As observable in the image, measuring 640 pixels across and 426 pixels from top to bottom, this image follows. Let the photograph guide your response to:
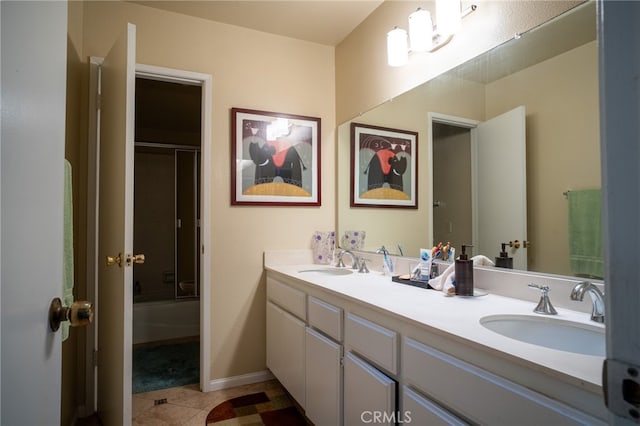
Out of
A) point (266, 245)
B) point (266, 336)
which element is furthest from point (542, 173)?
point (266, 336)

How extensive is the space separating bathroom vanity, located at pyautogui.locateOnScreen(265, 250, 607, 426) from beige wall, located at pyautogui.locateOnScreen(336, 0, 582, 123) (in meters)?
1.01

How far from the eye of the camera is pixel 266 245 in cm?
244

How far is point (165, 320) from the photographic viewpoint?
325cm

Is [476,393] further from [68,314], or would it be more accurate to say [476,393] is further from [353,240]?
[353,240]

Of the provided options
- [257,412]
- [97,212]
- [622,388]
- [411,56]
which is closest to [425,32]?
[411,56]

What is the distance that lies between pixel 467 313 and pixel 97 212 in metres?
2.06

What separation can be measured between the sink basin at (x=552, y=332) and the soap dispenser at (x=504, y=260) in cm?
35

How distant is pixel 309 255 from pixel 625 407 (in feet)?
7.39

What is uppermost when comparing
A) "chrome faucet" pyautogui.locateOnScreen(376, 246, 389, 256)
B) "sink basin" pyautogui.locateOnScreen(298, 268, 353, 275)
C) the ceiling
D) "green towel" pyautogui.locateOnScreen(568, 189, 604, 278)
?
the ceiling

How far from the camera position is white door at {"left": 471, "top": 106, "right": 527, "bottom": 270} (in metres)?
1.37

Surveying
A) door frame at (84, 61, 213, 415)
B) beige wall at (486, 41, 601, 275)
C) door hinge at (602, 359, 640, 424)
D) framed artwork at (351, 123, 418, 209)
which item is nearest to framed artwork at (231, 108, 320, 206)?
door frame at (84, 61, 213, 415)

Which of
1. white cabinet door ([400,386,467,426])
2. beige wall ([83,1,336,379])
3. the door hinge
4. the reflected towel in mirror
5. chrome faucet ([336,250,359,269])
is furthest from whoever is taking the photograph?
the reflected towel in mirror

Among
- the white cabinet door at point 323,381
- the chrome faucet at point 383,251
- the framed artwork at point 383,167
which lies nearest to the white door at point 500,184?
the framed artwork at point 383,167

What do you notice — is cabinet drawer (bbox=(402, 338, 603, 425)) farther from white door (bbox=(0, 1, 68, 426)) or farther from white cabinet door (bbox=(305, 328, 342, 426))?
white door (bbox=(0, 1, 68, 426))
